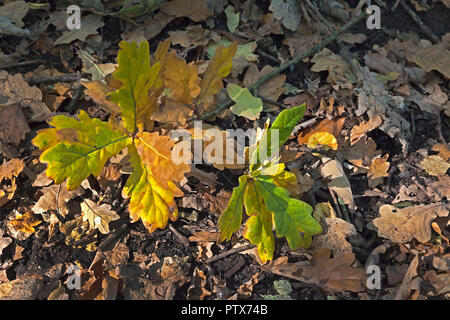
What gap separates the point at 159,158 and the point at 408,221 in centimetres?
110

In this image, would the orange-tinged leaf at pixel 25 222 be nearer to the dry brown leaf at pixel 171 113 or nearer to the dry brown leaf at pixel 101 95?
the dry brown leaf at pixel 101 95

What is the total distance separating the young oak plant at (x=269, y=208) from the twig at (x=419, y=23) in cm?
142

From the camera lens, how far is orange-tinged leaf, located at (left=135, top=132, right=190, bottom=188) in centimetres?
162

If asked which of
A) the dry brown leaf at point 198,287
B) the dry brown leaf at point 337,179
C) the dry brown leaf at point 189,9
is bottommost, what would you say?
the dry brown leaf at point 198,287

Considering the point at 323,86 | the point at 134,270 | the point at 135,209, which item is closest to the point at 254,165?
the point at 135,209

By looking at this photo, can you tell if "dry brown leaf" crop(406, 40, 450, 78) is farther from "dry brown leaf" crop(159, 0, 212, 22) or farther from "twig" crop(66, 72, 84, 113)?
"twig" crop(66, 72, 84, 113)

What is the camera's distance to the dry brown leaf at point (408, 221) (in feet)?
5.91

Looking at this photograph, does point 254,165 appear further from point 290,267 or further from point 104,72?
point 104,72

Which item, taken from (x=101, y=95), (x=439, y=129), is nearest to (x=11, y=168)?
(x=101, y=95)

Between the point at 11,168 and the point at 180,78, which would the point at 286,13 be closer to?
the point at 180,78

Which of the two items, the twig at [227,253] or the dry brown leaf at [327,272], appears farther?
the twig at [227,253]

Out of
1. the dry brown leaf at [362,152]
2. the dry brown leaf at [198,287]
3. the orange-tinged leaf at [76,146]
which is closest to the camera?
the orange-tinged leaf at [76,146]

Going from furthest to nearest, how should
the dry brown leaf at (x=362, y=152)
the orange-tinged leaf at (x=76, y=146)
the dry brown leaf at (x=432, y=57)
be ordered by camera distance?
the dry brown leaf at (x=432, y=57) < the dry brown leaf at (x=362, y=152) < the orange-tinged leaf at (x=76, y=146)

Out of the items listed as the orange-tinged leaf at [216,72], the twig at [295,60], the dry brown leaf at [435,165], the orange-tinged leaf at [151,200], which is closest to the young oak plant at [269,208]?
the orange-tinged leaf at [151,200]
